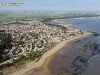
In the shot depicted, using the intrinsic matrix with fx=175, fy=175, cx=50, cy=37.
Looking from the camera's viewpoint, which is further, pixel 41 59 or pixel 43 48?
pixel 43 48

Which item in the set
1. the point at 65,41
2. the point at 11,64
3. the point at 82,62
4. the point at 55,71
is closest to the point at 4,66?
the point at 11,64

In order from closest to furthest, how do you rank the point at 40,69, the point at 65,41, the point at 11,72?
the point at 11,72 < the point at 40,69 < the point at 65,41

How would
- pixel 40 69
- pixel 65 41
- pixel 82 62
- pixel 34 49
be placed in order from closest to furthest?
pixel 40 69, pixel 82 62, pixel 34 49, pixel 65 41

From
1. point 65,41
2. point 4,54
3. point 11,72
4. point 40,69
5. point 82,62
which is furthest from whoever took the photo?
point 65,41

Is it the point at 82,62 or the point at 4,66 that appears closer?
the point at 4,66

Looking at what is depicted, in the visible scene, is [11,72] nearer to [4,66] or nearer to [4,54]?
[4,66]

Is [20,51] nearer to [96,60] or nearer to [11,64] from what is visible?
[11,64]

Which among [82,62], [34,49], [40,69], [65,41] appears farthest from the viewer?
[65,41]

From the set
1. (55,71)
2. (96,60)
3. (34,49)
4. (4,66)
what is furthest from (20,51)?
(96,60)
